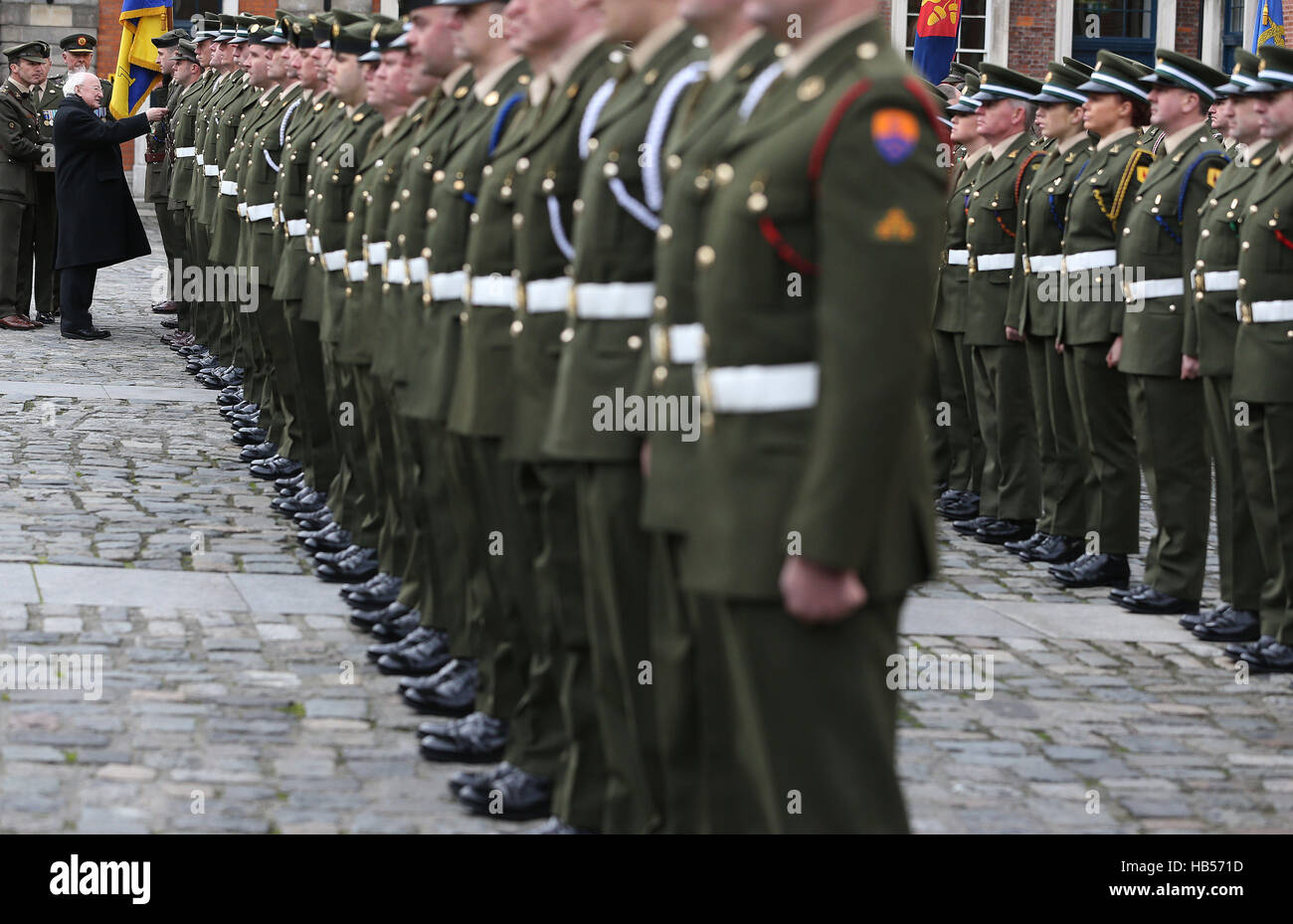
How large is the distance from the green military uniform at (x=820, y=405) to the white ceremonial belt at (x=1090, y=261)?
561 cm

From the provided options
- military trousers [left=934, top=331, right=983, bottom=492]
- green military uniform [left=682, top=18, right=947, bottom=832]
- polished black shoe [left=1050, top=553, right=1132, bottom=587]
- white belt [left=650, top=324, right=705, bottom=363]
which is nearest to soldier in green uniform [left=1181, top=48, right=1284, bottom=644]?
polished black shoe [left=1050, top=553, right=1132, bottom=587]

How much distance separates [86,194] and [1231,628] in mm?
11387

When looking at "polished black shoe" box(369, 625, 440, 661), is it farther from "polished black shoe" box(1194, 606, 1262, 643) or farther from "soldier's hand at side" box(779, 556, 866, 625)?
"soldier's hand at side" box(779, 556, 866, 625)

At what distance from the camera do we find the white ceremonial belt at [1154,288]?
8359 mm

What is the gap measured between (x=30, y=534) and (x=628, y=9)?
16.7 ft

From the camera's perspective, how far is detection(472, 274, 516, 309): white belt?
207 inches

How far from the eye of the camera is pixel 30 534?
28.2 feet

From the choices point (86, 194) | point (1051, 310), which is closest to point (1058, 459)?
point (1051, 310)

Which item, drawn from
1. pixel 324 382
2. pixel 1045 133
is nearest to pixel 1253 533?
pixel 1045 133

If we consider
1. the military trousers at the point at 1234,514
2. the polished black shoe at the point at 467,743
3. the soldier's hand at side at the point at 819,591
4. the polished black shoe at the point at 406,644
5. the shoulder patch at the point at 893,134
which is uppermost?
the shoulder patch at the point at 893,134

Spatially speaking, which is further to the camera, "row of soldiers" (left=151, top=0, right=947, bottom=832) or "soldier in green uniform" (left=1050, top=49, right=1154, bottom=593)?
"soldier in green uniform" (left=1050, top=49, right=1154, bottom=593)

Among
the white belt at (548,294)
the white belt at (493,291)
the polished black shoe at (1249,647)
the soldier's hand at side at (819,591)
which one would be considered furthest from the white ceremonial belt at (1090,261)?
the soldier's hand at side at (819,591)

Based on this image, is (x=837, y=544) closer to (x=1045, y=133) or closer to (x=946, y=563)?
(x=946, y=563)

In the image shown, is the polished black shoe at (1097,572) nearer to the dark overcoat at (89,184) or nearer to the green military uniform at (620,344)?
the green military uniform at (620,344)
